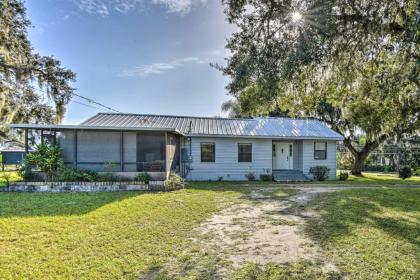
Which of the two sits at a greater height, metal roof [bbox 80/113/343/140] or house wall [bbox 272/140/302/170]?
metal roof [bbox 80/113/343/140]

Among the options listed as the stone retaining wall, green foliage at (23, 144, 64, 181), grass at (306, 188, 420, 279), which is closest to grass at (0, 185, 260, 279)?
the stone retaining wall

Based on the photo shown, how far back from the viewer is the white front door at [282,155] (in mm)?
17328

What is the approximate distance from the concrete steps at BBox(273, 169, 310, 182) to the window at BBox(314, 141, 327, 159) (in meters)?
1.69

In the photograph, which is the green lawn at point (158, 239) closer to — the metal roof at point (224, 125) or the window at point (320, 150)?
the metal roof at point (224, 125)

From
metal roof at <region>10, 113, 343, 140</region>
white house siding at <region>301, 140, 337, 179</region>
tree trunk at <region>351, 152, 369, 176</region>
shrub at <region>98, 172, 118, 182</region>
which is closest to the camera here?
shrub at <region>98, 172, 118, 182</region>

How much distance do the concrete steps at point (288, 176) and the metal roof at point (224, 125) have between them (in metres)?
2.20

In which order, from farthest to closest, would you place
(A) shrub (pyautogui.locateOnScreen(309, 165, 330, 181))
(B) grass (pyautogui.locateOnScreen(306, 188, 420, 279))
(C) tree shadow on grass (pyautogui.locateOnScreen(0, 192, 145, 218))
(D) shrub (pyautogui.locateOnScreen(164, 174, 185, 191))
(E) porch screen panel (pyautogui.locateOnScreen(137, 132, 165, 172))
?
1. (A) shrub (pyautogui.locateOnScreen(309, 165, 330, 181))
2. (E) porch screen panel (pyautogui.locateOnScreen(137, 132, 165, 172))
3. (D) shrub (pyautogui.locateOnScreen(164, 174, 185, 191))
4. (C) tree shadow on grass (pyautogui.locateOnScreen(0, 192, 145, 218))
5. (B) grass (pyautogui.locateOnScreen(306, 188, 420, 279))

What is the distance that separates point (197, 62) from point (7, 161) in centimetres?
1813

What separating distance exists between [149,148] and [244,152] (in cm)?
587

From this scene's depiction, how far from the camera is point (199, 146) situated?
15.8 m

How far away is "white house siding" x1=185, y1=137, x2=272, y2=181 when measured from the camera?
15742 millimetres

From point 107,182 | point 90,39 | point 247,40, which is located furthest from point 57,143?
point 247,40

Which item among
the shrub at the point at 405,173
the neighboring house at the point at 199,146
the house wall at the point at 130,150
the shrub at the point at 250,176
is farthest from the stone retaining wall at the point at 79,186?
the shrub at the point at 405,173

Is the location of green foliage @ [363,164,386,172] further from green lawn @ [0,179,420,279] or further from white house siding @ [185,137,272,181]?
green lawn @ [0,179,420,279]
